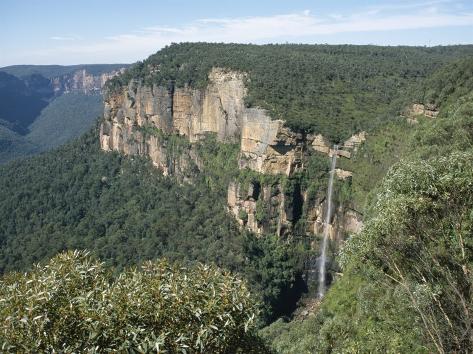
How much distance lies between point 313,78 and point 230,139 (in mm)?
12378

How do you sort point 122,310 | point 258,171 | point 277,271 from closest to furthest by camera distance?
1. point 122,310
2. point 277,271
3. point 258,171

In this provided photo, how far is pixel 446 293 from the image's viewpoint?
10.8 m

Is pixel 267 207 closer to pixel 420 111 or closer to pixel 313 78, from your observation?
pixel 420 111

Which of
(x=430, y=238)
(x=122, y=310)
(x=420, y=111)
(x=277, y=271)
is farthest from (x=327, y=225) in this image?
(x=122, y=310)

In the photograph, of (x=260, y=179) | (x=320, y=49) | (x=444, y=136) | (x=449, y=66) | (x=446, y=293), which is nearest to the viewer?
(x=446, y=293)

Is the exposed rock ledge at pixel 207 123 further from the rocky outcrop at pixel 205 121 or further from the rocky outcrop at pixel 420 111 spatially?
the rocky outcrop at pixel 420 111

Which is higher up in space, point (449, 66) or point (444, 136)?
point (449, 66)

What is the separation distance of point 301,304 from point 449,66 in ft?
81.6

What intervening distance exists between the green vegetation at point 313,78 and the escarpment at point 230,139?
1.34 m

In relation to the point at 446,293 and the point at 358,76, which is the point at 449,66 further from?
the point at 446,293

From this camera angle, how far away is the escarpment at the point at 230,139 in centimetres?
4616

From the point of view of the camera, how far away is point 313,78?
56500 mm

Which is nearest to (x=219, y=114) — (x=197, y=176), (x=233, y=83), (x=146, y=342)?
(x=233, y=83)

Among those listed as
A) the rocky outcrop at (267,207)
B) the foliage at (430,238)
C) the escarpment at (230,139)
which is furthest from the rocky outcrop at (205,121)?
the foliage at (430,238)
